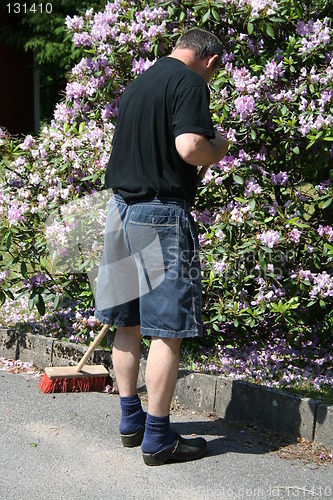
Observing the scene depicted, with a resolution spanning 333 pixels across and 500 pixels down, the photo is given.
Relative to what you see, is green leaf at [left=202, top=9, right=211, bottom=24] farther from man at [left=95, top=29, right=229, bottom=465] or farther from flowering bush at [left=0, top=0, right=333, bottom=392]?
man at [left=95, top=29, right=229, bottom=465]

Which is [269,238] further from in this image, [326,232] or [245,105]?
[245,105]

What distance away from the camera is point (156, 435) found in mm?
3889

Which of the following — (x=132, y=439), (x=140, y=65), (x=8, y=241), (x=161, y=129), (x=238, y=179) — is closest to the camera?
(x=161, y=129)

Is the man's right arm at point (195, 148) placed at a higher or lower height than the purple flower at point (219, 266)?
higher

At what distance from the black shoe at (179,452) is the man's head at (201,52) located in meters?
1.85

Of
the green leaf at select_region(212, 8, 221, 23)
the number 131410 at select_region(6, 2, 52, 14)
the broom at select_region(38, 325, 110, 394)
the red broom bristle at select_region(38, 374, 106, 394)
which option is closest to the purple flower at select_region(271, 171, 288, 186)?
the green leaf at select_region(212, 8, 221, 23)

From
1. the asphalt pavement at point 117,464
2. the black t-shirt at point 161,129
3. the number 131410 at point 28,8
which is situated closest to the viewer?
the asphalt pavement at point 117,464

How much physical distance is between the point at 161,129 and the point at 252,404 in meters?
1.70

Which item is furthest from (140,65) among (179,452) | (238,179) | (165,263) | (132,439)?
(179,452)

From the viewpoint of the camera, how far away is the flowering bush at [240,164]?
486 cm

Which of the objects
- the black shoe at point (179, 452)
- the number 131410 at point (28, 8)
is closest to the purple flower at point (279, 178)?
the black shoe at point (179, 452)

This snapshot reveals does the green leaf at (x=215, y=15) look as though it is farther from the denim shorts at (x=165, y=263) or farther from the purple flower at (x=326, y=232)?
the denim shorts at (x=165, y=263)

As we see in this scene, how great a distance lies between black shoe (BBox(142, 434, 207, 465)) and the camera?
12.7 feet

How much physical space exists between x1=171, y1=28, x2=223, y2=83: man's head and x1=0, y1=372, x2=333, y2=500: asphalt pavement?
1.95m
